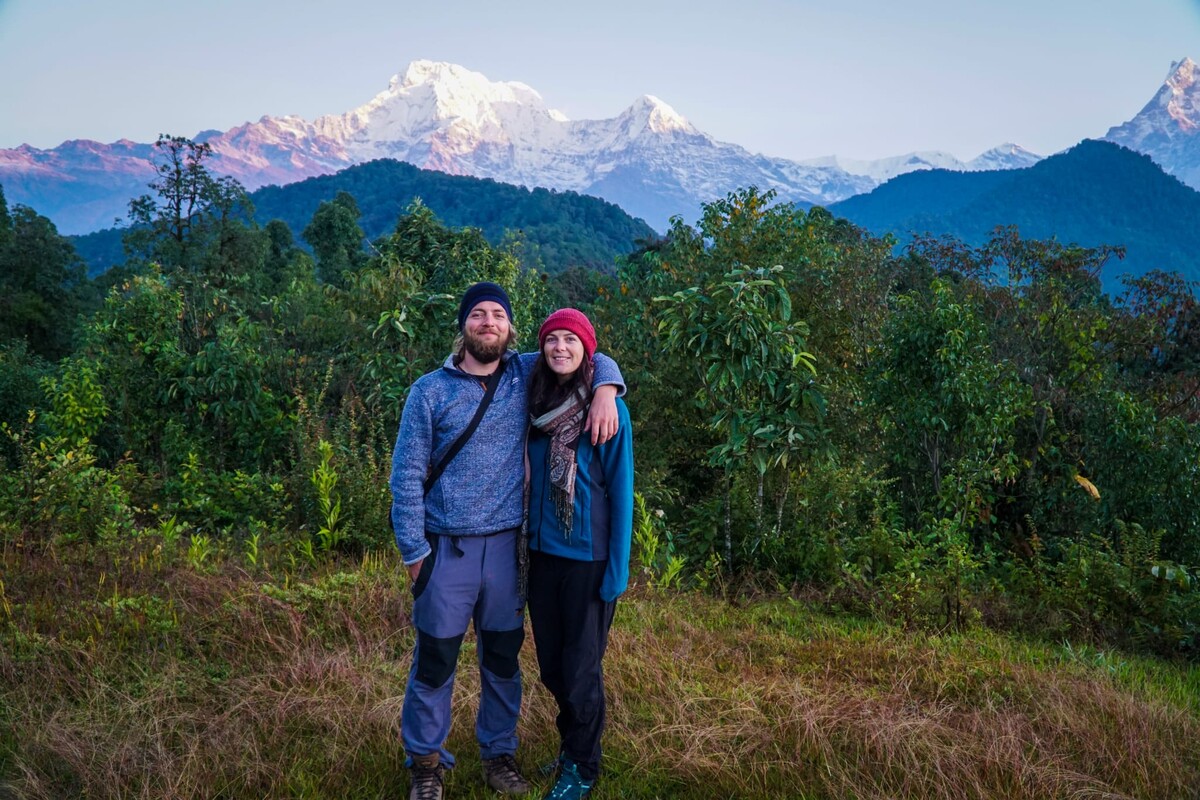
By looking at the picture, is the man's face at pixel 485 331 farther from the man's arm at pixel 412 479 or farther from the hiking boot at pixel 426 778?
the hiking boot at pixel 426 778

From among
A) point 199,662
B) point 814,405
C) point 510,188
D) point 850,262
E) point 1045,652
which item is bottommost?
point 199,662

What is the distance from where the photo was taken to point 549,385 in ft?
8.89

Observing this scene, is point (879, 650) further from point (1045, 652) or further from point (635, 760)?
point (635, 760)

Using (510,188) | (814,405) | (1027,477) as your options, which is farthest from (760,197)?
(510,188)

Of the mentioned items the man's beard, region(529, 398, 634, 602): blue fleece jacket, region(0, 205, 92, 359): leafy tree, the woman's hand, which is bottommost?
region(0, 205, 92, 359): leafy tree

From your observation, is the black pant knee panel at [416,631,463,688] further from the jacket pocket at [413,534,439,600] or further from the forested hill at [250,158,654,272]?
the forested hill at [250,158,654,272]

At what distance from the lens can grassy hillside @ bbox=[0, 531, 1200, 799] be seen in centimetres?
273

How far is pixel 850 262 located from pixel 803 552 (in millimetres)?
8066

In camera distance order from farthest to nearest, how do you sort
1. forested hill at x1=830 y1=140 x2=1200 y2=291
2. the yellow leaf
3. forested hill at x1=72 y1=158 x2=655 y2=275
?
forested hill at x1=830 y1=140 x2=1200 y2=291, forested hill at x1=72 y1=158 x2=655 y2=275, the yellow leaf

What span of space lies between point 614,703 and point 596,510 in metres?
1.10

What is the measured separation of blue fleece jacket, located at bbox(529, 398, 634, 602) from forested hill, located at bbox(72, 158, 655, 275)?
78.6 meters

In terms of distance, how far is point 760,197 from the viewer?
407 inches

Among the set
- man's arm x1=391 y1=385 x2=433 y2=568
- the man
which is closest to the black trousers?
the man

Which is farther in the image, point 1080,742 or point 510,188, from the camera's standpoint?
point 510,188
